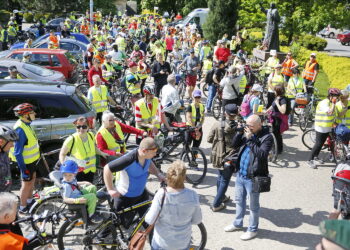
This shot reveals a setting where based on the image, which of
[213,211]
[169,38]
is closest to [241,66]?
[213,211]

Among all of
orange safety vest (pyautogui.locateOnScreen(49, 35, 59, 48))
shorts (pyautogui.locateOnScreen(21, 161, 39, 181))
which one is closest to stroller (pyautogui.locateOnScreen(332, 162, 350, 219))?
shorts (pyautogui.locateOnScreen(21, 161, 39, 181))

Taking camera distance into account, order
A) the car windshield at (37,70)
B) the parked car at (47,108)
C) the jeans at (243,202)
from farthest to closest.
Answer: the car windshield at (37,70), the parked car at (47,108), the jeans at (243,202)

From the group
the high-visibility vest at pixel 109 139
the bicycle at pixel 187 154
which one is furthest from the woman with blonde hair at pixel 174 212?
the bicycle at pixel 187 154

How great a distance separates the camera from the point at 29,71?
12336 mm

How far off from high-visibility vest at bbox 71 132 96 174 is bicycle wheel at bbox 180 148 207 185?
2.46m

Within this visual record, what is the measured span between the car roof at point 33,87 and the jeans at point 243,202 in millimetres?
3904

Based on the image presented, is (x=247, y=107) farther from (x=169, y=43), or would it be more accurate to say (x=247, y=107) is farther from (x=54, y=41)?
(x=169, y=43)

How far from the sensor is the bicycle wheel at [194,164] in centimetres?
842

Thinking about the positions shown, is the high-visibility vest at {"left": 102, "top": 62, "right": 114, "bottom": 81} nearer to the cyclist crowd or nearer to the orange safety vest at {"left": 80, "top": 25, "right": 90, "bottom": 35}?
the cyclist crowd

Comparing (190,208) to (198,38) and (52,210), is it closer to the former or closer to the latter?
(52,210)

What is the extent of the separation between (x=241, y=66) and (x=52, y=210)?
8715 mm

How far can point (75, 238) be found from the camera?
6133 millimetres

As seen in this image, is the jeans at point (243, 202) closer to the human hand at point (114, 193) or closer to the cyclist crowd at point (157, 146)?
the cyclist crowd at point (157, 146)

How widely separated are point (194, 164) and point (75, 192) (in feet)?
11.6
